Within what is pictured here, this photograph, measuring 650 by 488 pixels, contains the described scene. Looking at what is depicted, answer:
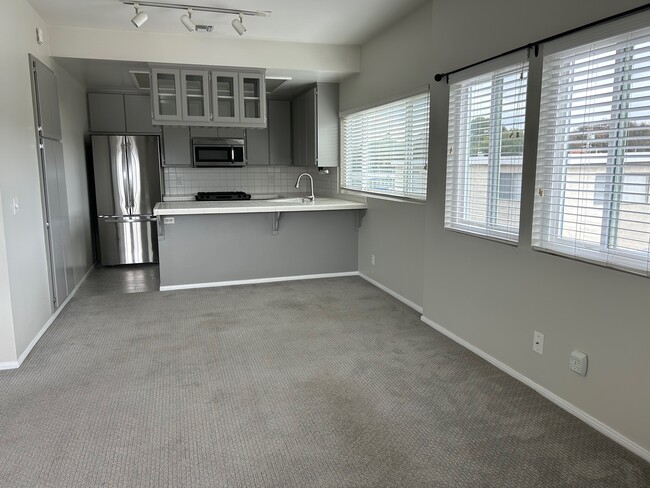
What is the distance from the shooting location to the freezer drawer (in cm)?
632

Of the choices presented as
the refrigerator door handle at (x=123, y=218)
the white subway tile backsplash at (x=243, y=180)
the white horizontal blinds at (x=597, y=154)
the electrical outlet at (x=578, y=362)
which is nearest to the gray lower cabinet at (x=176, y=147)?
the white subway tile backsplash at (x=243, y=180)

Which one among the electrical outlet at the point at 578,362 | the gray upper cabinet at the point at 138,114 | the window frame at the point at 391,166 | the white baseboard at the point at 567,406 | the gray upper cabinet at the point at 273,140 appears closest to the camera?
the white baseboard at the point at 567,406

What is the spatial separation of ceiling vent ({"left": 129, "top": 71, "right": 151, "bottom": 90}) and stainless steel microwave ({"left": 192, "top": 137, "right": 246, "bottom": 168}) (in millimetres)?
991

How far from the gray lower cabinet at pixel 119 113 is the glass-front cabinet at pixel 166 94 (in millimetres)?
1813

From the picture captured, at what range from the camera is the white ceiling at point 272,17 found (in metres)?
3.81

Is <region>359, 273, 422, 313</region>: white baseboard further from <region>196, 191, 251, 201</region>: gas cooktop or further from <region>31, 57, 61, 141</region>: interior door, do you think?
<region>31, 57, 61, 141</region>: interior door

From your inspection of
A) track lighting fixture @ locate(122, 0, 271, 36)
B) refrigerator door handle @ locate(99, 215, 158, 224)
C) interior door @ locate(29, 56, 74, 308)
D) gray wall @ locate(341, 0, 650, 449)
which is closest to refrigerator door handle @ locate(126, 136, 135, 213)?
refrigerator door handle @ locate(99, 215, 158, 224)

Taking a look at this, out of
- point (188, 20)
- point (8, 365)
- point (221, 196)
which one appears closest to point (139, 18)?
point (188, 20)

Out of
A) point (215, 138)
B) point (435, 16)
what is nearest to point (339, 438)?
point (435, 16)

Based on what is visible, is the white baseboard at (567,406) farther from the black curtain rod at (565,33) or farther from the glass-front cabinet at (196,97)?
the glass-front cabinet at (196,97)

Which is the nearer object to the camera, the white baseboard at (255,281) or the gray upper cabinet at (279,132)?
the white baseboard at (255,281)

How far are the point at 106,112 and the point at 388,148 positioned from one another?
4065mm

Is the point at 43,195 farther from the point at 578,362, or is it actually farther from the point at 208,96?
the point at 578,362

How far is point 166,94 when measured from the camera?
4.83m
